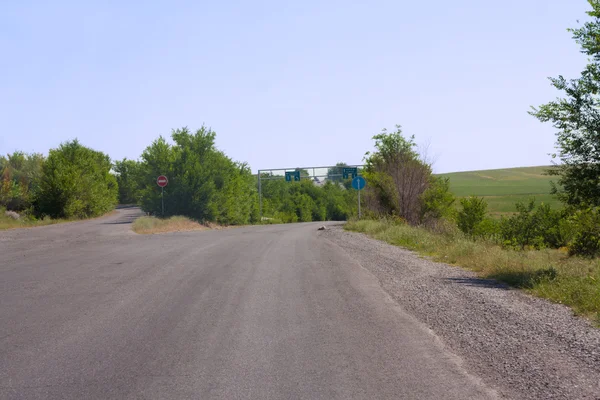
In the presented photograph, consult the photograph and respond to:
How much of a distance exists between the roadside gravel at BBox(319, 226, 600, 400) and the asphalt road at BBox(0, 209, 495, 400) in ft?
0.98

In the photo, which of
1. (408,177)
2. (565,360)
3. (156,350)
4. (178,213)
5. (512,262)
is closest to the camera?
(565,360)

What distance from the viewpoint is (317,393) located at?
17.6ft

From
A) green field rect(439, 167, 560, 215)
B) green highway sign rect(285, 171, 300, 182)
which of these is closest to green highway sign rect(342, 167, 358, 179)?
green highway sign rect(285, 171, 300, 182)

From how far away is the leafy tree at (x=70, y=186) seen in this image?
45562mm

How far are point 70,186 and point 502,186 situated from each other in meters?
84.0

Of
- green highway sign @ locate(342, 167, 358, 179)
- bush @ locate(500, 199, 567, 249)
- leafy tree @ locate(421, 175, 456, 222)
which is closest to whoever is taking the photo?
leafy tree @ locate(421, 175, 456, 222)

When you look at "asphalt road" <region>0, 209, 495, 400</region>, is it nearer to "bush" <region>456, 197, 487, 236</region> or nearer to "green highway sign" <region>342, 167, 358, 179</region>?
"bush" <region>456, 197, 487, 236</region>

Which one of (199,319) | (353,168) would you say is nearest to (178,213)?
(353,168)

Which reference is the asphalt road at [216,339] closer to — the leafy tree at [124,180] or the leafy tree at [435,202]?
the leafy tree at [435,202]

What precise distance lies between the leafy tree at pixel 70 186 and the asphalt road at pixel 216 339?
33.1 m

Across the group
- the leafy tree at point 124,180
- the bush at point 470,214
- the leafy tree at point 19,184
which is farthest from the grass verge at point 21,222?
the leafy tree at point 124,180

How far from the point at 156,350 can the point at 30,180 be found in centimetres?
5351

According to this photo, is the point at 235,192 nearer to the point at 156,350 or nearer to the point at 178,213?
the point at 178,213

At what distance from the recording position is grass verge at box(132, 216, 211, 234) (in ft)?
113
